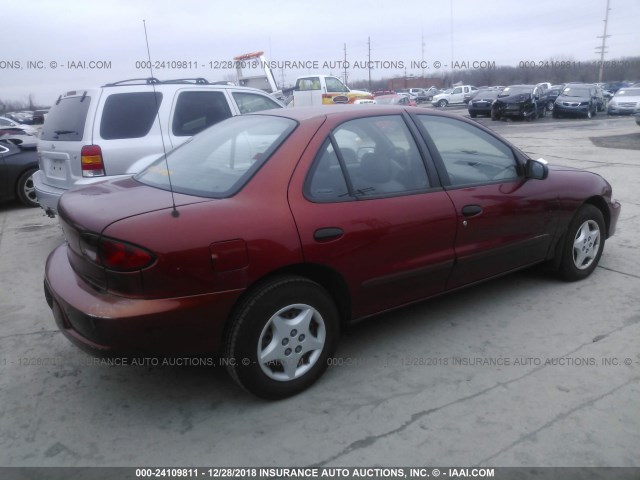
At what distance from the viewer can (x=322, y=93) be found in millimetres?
18531

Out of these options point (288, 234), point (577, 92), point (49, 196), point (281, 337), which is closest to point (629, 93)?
point (577, 92)

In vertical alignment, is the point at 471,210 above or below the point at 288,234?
below

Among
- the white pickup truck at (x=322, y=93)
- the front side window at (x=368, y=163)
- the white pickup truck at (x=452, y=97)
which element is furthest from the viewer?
the white pickup truck at (x=452, y=97)

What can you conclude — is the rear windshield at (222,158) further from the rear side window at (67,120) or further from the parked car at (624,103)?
the parked car at (624,103)

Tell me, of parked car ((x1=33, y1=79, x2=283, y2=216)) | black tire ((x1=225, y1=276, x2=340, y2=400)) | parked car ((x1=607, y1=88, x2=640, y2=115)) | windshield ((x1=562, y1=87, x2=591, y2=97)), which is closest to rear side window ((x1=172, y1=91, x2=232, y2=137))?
parked car ((x1=33, y1=79, x2=283, y2=216))

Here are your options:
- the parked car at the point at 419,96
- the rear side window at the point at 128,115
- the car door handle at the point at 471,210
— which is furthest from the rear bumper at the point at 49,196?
the parked car at the point at 419,96

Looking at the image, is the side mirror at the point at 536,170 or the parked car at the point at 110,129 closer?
the side mirror at the point at 536,170

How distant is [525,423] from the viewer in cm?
262

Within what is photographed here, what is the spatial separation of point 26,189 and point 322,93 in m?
12.3

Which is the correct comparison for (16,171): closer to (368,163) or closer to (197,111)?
(197,111)

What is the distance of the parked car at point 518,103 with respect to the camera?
24219 mm

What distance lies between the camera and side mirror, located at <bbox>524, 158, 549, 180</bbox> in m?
3.86

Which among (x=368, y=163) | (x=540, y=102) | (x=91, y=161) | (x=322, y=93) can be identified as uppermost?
(x=322, y=93)

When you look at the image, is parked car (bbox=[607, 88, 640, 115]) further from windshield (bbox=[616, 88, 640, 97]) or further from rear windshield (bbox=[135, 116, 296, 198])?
rear windshield (bbox=[135, 116, 296, 198])
